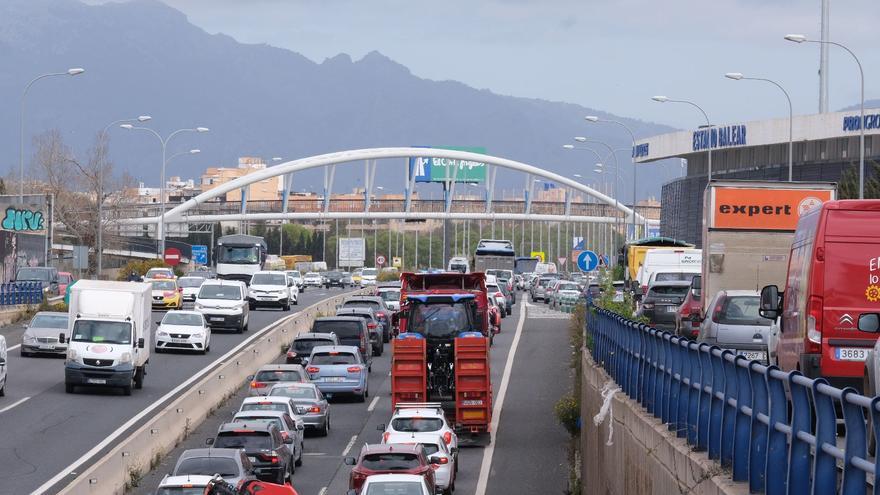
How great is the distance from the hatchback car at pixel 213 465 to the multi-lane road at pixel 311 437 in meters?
4.25

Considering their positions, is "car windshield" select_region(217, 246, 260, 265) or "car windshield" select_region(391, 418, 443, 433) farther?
"car windshield" select_region(217, 246, 260, 265)

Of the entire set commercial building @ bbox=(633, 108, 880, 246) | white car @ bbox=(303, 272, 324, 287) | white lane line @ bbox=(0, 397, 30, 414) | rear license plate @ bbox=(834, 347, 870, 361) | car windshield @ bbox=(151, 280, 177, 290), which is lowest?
white lane line @ bbox=(0, 397, 30, 414)

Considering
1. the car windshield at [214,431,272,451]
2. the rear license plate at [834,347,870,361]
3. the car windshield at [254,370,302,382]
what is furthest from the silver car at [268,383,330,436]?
the rear license plate at [834,347,870,361]

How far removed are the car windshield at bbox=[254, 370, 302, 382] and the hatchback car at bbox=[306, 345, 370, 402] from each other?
241 centimetres

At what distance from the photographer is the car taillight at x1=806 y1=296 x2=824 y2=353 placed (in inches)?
563

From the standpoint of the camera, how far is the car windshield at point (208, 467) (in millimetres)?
20906

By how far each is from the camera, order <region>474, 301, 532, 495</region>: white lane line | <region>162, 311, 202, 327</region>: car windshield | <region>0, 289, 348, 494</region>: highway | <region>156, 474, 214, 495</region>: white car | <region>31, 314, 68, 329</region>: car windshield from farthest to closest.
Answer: <region>162, 311, 202, 327</region>: car windshield, <region>31, 314, 68, 329</region>: car windshield, <region>474, 301, 532, 495</region>: white lane line, <region>0, 289, 348, 494</region>: highway, <region>156, 474, 214, 495</region>: white car

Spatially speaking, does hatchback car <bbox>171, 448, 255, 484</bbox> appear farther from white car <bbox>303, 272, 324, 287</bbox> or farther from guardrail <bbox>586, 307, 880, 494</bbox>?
white car <bbox>303, 272, 324, 287</bbox>

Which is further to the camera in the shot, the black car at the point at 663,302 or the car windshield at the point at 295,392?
the black car at the point at 663,302

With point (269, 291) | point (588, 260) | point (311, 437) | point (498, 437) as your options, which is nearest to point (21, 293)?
point (269, 291)

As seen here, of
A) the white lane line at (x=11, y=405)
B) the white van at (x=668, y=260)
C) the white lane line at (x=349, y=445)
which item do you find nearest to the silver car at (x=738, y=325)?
the white lane line at (x=349, y=445)

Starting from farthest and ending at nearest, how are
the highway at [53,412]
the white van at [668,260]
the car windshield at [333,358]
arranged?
the white van at [668,260] < the car windshield at [333,358] < the highway at [53,412]

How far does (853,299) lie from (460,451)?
18.6 m

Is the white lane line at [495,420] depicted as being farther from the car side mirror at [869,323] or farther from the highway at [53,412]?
the car side mirror at [869,323]
